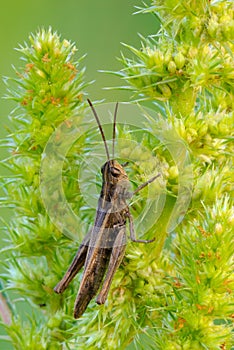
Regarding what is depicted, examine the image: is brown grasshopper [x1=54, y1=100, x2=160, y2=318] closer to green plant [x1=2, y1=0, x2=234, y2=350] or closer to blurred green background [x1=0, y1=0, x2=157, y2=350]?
green plant [x1=2, y1=0, x2=234, y2=350]

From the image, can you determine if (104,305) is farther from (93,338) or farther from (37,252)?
(37,252)

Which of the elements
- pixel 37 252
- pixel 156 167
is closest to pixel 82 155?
pixel 156 167

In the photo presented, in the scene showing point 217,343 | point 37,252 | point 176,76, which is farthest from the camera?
point 37,252

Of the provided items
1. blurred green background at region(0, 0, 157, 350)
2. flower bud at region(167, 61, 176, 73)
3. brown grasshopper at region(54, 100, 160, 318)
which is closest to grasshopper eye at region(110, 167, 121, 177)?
brown grasshopper at region(54, 100, 160, 318)

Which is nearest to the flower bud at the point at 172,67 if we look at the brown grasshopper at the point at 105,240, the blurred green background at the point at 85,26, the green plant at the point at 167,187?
the green plant at the point at 167,187

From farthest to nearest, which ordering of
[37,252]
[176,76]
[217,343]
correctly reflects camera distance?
[37,252], [176,76], [217,343]

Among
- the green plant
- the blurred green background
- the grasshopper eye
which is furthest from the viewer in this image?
the blurred green background
